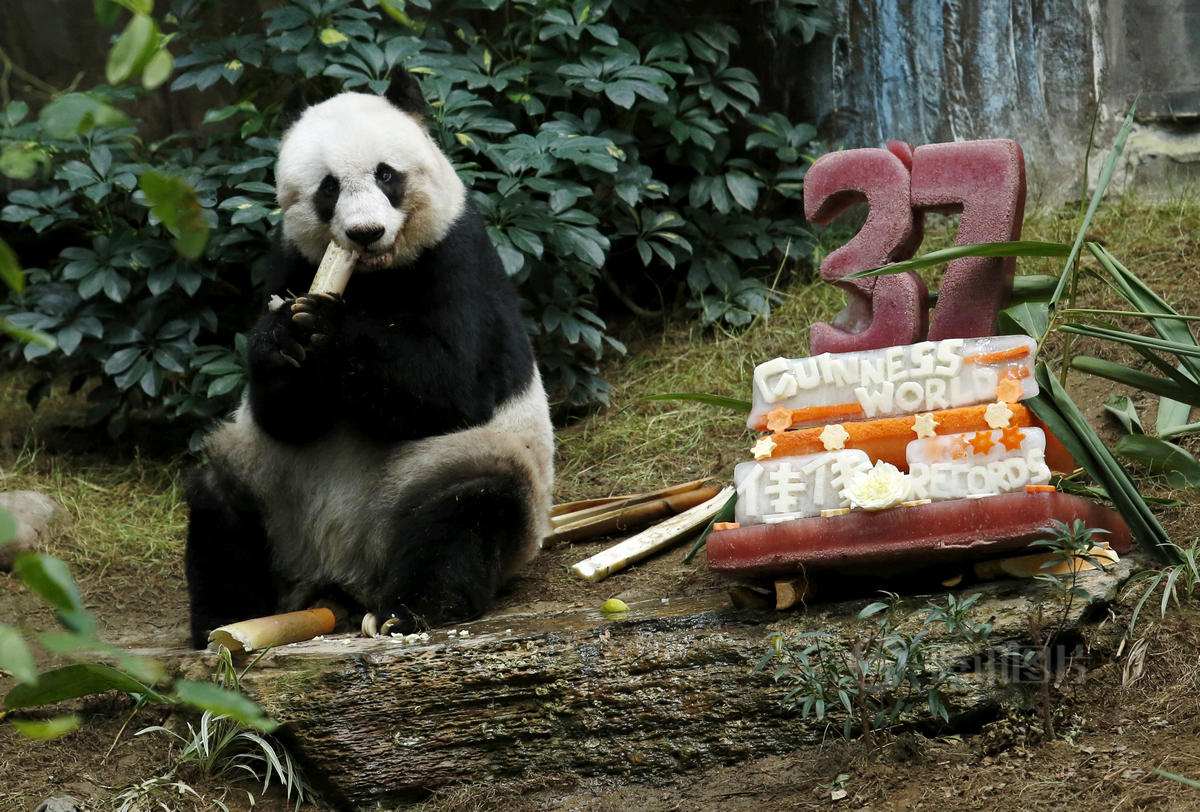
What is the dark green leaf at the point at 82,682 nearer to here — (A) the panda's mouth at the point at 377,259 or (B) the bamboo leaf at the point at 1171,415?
(A) the panda's mouth at the point at 377,259

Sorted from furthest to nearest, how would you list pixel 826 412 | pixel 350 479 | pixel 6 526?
pixel 350 479 < pixel 826 412 < pixel 6 526

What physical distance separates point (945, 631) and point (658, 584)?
1.21 meters

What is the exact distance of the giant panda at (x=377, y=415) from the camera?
3695 millimetres

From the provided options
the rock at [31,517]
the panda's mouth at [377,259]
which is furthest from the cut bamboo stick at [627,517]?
the rock at [31,517]

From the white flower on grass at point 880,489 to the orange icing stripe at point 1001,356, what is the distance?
39 centimetres

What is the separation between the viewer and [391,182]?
150 inches

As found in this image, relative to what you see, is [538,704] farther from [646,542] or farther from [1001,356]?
[1001,356]

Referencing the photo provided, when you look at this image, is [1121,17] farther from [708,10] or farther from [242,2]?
[242,2]

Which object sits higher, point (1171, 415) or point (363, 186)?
point (363, 186)

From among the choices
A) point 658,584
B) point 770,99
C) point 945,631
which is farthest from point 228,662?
point 770,99

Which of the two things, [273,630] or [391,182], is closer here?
[273,630]

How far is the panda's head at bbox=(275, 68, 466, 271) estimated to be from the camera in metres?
3.69

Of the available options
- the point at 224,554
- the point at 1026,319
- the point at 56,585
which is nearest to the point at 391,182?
the point at 224,554

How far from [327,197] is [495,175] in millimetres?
1715
